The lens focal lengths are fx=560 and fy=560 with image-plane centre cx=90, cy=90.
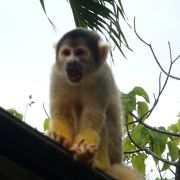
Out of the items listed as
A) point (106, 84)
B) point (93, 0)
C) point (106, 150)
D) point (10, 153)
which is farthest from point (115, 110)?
point (10, 153)

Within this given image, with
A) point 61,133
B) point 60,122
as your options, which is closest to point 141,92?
point 60,122

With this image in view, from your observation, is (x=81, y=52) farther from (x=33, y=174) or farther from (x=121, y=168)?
(x=33, y=174)

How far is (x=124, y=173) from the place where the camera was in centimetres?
407

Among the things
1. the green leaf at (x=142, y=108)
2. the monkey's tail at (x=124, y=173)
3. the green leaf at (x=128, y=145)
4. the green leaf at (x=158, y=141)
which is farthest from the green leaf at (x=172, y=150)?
the monkey's tail at (x=124, y=173)

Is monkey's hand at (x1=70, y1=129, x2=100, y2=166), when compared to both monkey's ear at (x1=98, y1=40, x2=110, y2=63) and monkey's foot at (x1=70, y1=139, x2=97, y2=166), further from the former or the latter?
monkey's ear at (x1=98, y1=40, x2=110, y2=63)

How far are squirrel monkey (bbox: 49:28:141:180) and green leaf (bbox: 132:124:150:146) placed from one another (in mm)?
361

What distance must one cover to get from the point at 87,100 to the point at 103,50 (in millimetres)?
620

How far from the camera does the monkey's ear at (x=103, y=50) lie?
481cm

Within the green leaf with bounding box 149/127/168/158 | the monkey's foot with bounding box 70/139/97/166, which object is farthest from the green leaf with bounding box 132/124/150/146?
the monkey's foot with bounding box 70/139/97/166

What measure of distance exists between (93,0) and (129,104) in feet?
3.28

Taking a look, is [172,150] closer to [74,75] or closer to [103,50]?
[103,50]

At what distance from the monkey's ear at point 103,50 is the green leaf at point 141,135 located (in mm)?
731

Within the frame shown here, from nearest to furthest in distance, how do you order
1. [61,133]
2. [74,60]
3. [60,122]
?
[61,133], [60,122], [74,60]

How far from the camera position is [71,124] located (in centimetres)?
435
